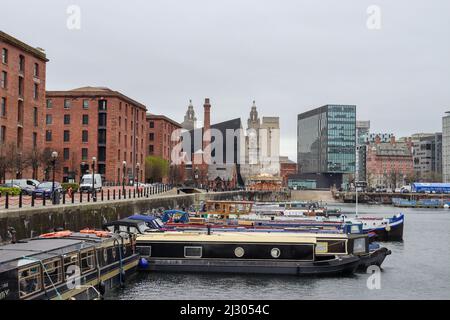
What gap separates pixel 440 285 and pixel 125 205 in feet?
85.1

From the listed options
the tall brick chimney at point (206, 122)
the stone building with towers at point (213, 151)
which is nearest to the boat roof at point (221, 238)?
the stone building with towers at point (213, 151)

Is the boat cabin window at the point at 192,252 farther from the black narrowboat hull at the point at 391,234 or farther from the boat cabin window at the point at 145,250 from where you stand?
the black narrowboat hull at the point at 391,234

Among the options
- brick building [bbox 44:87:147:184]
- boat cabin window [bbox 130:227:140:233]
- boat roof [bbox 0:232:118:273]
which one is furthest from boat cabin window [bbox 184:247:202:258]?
brick building [bbox 44:87:147:184]

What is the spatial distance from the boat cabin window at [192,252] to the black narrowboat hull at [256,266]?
26 cm

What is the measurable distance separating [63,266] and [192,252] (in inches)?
444

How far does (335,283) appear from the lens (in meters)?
27.5

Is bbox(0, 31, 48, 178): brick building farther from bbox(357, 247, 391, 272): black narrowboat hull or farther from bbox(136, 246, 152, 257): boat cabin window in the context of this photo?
bbox(357, 247, 391, 272): black narrowboat hull

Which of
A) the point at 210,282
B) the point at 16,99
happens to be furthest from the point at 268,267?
the point at 16,99

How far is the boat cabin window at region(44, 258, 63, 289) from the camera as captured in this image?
17.9 m

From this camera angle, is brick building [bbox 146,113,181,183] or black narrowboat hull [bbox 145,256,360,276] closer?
black narrowboat hull [bbox 145,256,360,276]

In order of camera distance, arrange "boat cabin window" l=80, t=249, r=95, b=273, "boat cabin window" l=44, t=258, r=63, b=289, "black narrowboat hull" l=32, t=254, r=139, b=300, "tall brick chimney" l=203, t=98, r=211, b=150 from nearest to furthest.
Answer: "boat cabin window" l=44, t=258, r=63, b=289 < "black narrowboat hull" l=32, t=254, r=139, b=300 < "boat cabin window" l=80, t=249, r=95, b=273 < "tall brick chimney" l=203, t=98, r=211, b=150

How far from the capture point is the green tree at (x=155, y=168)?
4624 inches

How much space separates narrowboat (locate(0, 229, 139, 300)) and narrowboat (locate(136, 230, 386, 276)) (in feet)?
10.4

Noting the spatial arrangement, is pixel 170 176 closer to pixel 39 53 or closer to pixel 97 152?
pixel 97 152
